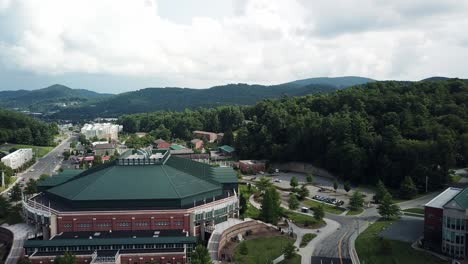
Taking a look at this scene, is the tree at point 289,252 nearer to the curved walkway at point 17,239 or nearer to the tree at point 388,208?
the tree at point 388,208

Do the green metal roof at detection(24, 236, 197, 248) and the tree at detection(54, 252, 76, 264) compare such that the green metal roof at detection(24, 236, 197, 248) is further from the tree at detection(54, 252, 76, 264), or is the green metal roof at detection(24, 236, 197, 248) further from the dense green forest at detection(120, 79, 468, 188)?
the dense green forest at detection(120, 79, 468, 188)

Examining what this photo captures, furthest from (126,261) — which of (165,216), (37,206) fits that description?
(37,206)

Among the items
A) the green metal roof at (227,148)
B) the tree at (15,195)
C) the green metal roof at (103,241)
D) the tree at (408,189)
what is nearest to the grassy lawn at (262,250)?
the green metal roof at (103,241)

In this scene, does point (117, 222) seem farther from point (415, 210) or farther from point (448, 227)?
point (415, 210)

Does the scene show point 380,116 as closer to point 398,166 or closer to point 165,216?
point 398,166

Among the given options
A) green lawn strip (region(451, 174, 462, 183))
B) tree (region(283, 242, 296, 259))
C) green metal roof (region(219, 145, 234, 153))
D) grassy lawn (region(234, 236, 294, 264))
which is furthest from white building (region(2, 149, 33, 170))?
green lawn strip (region(451, 174, 462, 183))
